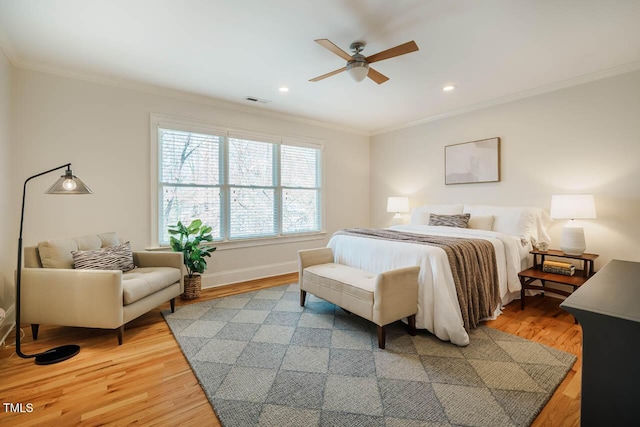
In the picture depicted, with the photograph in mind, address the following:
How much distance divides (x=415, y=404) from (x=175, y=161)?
3638 millimetres

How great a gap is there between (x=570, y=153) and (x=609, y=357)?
3.35 m

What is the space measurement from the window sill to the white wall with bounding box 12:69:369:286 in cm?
8

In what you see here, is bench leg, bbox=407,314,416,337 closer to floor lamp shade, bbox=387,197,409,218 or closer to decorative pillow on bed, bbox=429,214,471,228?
decorative pillow on bed, bbox=429,214,471,228

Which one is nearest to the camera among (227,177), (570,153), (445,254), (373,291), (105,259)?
(373,291)

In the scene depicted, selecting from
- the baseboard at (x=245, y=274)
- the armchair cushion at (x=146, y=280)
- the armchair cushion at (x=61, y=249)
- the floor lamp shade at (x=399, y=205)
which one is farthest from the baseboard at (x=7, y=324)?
the floor lamp shade at (x=399, y=205)

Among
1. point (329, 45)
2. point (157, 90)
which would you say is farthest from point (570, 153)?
point (157, 90)

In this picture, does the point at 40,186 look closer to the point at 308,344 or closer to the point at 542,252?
the point at 308,344

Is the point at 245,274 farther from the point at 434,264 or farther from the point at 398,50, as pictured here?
the point at 398,50

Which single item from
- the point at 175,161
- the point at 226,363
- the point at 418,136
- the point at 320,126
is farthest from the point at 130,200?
the point at 418,136

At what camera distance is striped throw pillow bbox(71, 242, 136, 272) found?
2.56 metres

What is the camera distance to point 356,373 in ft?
6.45

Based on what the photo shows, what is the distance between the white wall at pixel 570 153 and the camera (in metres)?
3.05

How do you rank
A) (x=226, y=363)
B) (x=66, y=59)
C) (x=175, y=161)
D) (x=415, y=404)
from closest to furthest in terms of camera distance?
(x=415, y=404) < (x=226, y=363) < (x=66, y=59) < (x=175, y=161)

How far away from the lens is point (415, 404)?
65.4 inches
